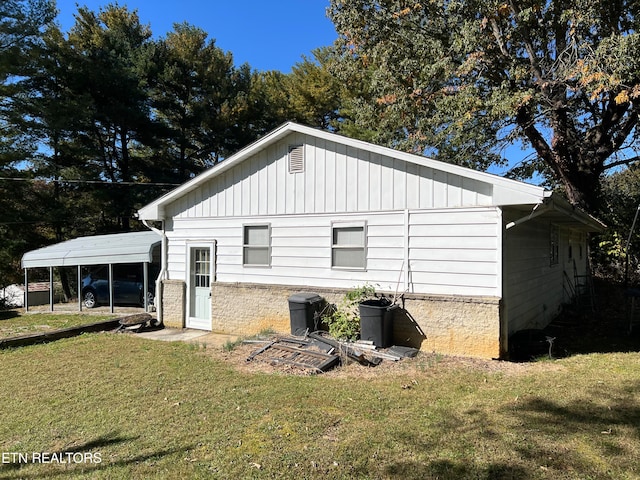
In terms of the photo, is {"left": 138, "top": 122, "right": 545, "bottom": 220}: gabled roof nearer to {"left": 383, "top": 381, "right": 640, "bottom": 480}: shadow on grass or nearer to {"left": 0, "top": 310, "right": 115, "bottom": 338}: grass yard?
{"left": 383, "top": 381, "right": 640, "bottom": 480}: shadow on grass

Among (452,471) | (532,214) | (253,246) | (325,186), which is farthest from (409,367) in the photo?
(253,246)

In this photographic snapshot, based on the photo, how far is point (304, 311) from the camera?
7707mm

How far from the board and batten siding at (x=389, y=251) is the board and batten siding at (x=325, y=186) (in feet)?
0.63

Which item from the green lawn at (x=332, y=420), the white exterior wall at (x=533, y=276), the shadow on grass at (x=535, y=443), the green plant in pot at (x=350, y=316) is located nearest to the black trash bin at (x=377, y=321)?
the green plant in pot at (x=350, y=316)

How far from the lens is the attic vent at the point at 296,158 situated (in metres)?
8.40

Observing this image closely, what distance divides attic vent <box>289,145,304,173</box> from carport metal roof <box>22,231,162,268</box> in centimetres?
574

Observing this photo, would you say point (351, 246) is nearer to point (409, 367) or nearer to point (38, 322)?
point (409, 367)

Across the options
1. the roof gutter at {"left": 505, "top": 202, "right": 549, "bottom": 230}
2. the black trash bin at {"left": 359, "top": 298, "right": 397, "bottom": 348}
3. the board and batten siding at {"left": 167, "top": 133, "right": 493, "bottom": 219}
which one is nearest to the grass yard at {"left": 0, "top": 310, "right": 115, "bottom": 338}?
the board and batten siding at {"left": 167, "top": 133, "right": 493, "bottom": 219}

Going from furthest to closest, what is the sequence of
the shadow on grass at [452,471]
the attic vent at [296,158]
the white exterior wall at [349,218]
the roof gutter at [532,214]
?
1. the attic vent at [296,158]
2. the white exterior wall at [349,218]
3. the roof gutter at [532,214]
4. the shadow on grass at [452,471]

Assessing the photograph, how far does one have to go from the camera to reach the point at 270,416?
4.38m

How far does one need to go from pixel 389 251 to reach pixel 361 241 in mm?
636

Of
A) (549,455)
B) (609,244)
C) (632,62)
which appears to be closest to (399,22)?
(632,62)

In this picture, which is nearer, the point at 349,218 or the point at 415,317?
the point at 415,317

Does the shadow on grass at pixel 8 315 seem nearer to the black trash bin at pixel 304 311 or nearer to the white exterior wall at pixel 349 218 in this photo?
the white exterior wall at pixel 349 218
